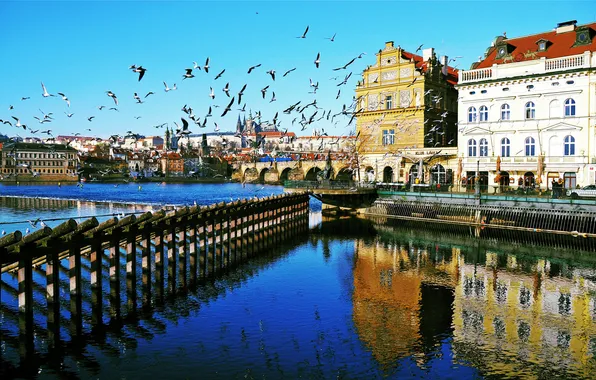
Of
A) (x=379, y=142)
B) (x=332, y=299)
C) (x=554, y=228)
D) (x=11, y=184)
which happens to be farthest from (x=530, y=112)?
(x=11, y=184)

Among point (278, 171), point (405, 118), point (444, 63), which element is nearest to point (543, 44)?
point (405, 118)

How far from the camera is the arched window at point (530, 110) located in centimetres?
5103

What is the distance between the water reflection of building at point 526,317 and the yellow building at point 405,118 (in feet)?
108

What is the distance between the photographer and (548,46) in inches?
2122

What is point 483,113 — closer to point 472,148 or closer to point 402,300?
point 472,148

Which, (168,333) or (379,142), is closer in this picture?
(168,333)

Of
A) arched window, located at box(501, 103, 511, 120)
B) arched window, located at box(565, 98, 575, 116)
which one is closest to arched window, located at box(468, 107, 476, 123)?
arched window, located at box(501, 103, 511, 120)

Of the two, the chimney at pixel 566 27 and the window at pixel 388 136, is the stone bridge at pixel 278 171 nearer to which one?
the window at pixel 388 136

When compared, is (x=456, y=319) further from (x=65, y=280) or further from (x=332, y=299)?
(x=65, y=280)

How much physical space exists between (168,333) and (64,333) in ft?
10.6

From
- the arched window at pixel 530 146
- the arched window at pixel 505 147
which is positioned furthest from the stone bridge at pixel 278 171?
the arched window at pixel 530 146

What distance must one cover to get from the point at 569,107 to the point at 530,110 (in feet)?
11.7

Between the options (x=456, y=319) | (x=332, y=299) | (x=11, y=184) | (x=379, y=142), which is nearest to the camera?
(x=456, y=319)

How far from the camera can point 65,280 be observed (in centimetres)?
2294
